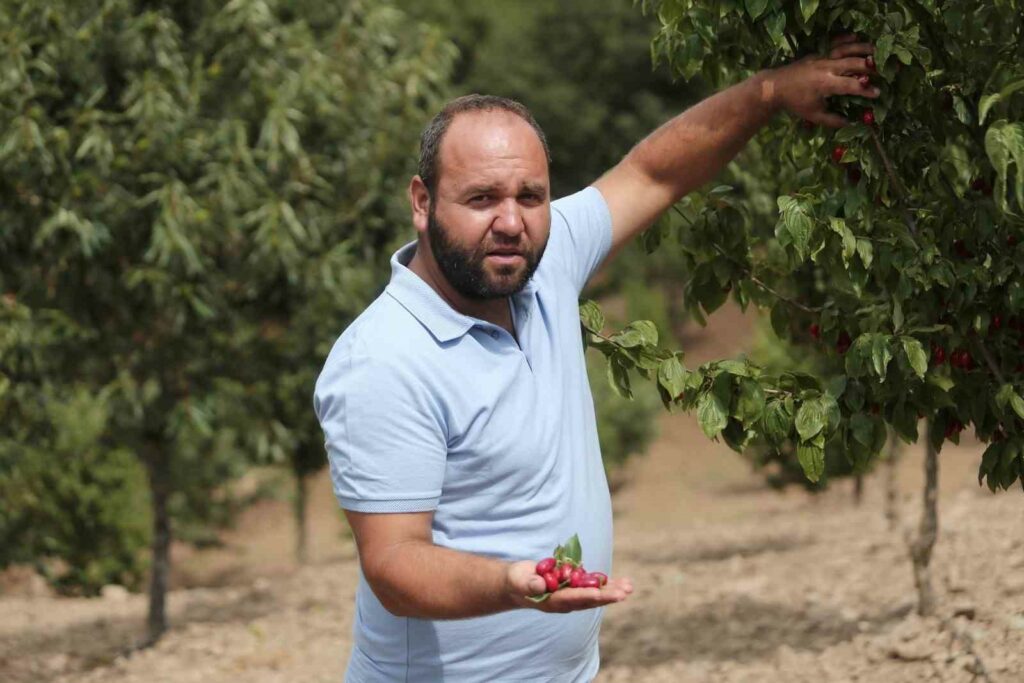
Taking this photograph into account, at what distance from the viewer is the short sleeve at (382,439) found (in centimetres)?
275

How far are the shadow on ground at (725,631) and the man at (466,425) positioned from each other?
15.3 ft

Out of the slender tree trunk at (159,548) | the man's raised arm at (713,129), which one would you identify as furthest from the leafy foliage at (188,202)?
the man's raised arm at (713,129)

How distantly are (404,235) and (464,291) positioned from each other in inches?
302

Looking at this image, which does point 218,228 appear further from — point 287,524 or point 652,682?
point 287,524

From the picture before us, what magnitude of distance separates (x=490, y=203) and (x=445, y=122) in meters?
0.22

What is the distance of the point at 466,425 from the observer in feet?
9.53

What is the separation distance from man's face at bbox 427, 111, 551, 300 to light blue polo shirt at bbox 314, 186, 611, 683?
11 centimetres

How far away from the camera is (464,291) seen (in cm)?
303

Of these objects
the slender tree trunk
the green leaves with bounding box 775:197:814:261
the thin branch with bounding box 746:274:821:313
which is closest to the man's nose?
the green leaves with bounding box 775:197:814:261

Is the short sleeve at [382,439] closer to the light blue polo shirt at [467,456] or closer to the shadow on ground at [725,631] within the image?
the light blue polo shirt at [467,456]

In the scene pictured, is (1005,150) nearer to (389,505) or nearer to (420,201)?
(420,201)

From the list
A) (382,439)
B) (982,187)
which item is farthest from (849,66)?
(382,439)

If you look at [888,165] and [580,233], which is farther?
[580,233]

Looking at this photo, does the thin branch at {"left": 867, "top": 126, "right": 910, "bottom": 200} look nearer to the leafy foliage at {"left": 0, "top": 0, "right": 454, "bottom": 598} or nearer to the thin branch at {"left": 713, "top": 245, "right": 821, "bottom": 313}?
the thin branch at {"left": 713, "top": 245, "right": 821, "bottom": 313}
